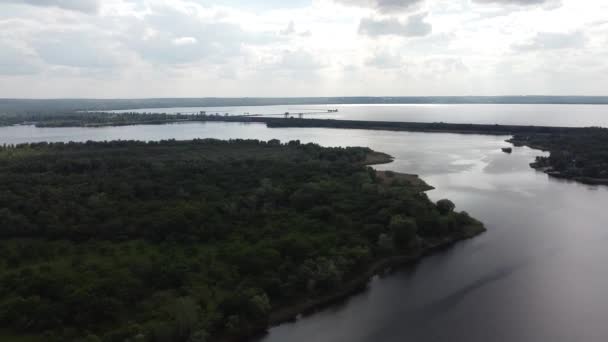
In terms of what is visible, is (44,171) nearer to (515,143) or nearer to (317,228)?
(317,228)

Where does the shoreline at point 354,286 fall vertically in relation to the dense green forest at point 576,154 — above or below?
below

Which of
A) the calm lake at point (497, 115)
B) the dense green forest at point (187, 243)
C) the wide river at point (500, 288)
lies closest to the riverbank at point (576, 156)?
the wide river at point (500, 288)

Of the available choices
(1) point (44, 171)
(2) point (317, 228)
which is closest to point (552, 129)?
(2) point (317, 228)

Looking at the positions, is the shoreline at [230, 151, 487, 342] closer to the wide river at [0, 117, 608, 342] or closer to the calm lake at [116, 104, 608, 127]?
the wide river at [0, 117, 608, 342]

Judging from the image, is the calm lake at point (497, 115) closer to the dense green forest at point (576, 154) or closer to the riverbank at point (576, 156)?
the dense green forest at point (576, 154)

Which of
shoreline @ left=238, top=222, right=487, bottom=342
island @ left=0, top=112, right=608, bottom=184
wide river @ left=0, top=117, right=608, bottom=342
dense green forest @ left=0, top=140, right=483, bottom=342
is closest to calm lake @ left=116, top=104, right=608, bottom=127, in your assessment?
island @ left=0, top=112, right=608, bottom=184

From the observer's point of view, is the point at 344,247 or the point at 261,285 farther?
the point at 344,247
